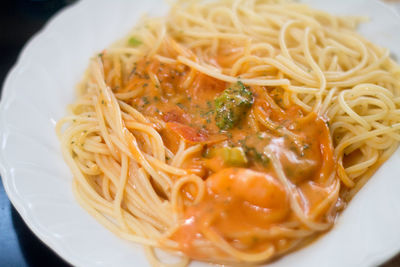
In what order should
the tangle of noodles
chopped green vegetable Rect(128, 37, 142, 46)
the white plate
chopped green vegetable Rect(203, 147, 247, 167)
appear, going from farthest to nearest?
chopped green vegetable Rect(128, 37, 142, 46)
chopped green vegetable Rect(203, 147, 247, 167)
the tangle of noodles
the white plate

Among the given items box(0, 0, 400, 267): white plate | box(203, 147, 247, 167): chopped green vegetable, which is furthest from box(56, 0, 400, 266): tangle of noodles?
box(0, 0, 400, 267): white plate

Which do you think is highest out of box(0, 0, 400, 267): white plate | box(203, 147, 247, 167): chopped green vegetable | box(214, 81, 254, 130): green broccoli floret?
box(214, 81, 254, 130): green broccoli floret

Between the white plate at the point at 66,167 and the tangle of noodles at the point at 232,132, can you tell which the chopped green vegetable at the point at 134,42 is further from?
the white plate at the point at 66,167

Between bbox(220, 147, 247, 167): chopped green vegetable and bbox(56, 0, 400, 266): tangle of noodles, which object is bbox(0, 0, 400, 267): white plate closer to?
bbox(56, 0, 400, 266): tangle of noodles

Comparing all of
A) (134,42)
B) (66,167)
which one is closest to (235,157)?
(66,167)

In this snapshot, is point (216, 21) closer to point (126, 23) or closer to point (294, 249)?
point (126, 23)
